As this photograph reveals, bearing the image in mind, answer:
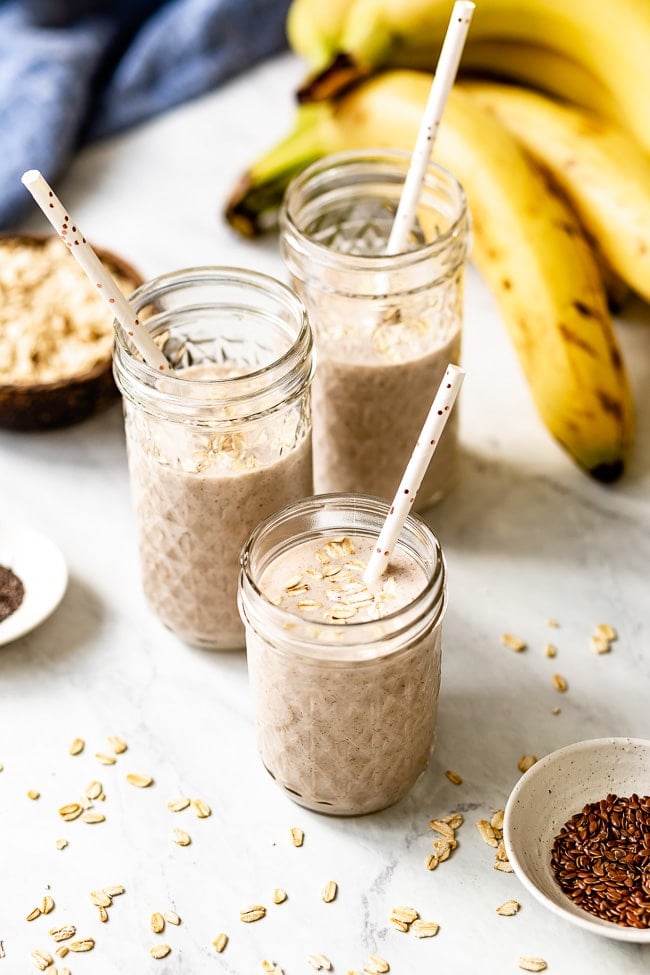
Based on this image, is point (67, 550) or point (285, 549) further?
point (67, 550)

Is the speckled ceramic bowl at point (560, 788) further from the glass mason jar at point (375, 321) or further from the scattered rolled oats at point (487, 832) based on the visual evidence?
the glass mason jar at point (375, 321)

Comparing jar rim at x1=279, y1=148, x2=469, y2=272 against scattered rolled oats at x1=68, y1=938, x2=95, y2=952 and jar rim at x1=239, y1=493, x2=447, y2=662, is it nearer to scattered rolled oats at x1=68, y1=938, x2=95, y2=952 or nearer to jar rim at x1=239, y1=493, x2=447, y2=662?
jar rim at x1=239, y1=493, x2=447, y2=662

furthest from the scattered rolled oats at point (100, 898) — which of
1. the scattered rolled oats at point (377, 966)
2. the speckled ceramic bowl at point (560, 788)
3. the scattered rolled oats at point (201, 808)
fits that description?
the speckled ceramic bowl at point (560, 788)

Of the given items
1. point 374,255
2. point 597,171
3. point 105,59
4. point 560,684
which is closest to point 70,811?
point 560,684

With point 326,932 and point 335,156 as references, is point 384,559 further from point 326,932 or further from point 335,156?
point 335,156

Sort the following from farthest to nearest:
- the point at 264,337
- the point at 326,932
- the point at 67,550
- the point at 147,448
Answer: the point at 67,550 → the point at 264,337 → the point at 147,448 → the point at 326,932

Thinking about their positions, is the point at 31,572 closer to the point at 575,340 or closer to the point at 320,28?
the point at 575,340

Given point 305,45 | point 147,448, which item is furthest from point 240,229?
point 147,448

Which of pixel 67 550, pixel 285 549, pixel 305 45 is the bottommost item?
pixel 67 550

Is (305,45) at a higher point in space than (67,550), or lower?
higher

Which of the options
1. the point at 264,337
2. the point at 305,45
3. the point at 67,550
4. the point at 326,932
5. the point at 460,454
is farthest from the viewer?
the point at 305,45
